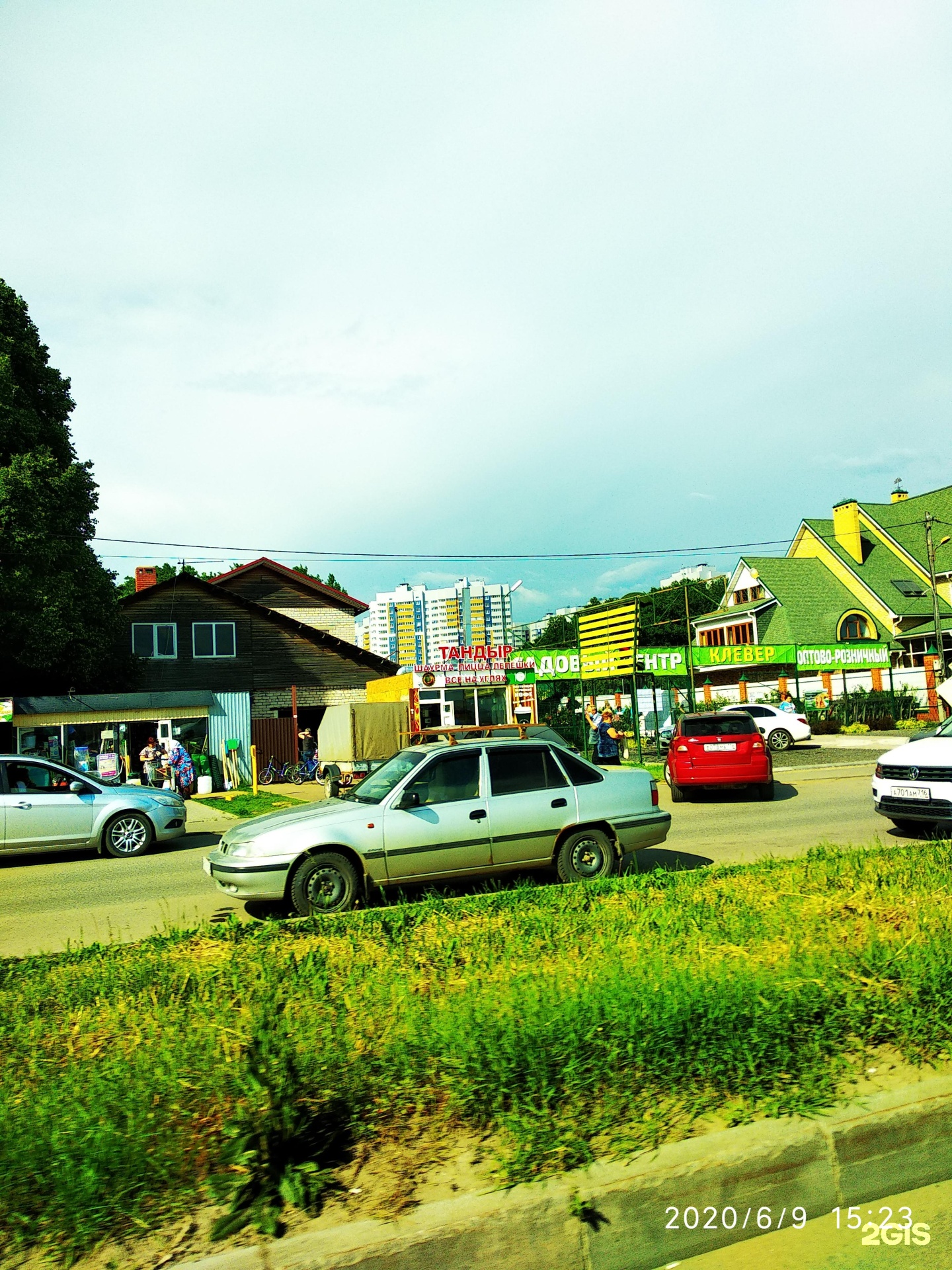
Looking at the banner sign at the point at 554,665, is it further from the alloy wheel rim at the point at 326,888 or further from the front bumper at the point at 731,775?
the alloy wheel rim at the point at 326,888

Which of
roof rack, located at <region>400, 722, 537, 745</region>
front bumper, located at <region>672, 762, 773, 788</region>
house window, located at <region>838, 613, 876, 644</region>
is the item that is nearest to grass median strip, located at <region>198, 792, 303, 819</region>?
roof rack, located at <region>400, 722, 537, 745</region>

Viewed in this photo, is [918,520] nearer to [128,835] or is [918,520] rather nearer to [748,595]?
[748,595]

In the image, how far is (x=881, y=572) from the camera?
55.3 metres

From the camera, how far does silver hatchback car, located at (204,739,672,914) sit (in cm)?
782

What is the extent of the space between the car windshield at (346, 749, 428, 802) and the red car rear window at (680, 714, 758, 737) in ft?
28.4

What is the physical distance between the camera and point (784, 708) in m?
32.2

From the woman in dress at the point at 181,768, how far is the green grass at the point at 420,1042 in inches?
749

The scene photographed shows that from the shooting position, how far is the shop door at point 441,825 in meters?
8.10

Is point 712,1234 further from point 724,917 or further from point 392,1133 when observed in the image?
point 724,917

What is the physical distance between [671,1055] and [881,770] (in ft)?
26.6

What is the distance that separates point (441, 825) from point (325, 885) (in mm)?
1147

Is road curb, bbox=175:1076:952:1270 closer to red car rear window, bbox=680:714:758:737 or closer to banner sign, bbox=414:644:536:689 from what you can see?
red car rear window, bbox=680:714:758:737

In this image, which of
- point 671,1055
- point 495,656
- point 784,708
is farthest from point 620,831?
point 495,656

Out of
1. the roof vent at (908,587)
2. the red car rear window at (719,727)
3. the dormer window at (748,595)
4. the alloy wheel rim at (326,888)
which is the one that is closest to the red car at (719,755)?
the red car rear window at (719,727)
